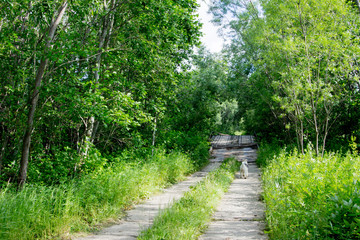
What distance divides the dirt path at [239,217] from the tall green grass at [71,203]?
202cm

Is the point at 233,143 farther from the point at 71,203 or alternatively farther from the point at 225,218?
the point at 71,203

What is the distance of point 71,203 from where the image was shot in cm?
450

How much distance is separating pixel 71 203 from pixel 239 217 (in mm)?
3063

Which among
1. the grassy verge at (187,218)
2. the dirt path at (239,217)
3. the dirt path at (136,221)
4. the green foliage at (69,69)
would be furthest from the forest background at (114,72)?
the dirt path at (239,217)

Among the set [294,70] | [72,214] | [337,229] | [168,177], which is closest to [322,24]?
[294,70]

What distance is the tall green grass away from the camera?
382cm

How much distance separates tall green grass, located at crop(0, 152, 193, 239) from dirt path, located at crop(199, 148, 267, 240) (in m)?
2.02

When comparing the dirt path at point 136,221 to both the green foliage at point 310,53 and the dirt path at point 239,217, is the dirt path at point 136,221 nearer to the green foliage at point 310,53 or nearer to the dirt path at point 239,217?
the dirt path at point 239,217

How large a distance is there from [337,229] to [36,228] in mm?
3904

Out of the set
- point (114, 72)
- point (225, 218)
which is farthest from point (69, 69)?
point (225, 218)

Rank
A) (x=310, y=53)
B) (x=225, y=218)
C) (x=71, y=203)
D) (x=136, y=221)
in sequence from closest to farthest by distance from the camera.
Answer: (x=71, y=203) < (x=136, y=221) < (x=225, y=218) < (x=310, y=53)

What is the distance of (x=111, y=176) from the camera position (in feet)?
20.4

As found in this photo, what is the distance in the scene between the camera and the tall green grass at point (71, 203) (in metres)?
3.82

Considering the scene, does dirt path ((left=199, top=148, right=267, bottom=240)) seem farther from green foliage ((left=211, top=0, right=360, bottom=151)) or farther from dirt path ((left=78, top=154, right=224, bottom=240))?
green foliage ((left=211, top=0, right=360, bottom=151))
